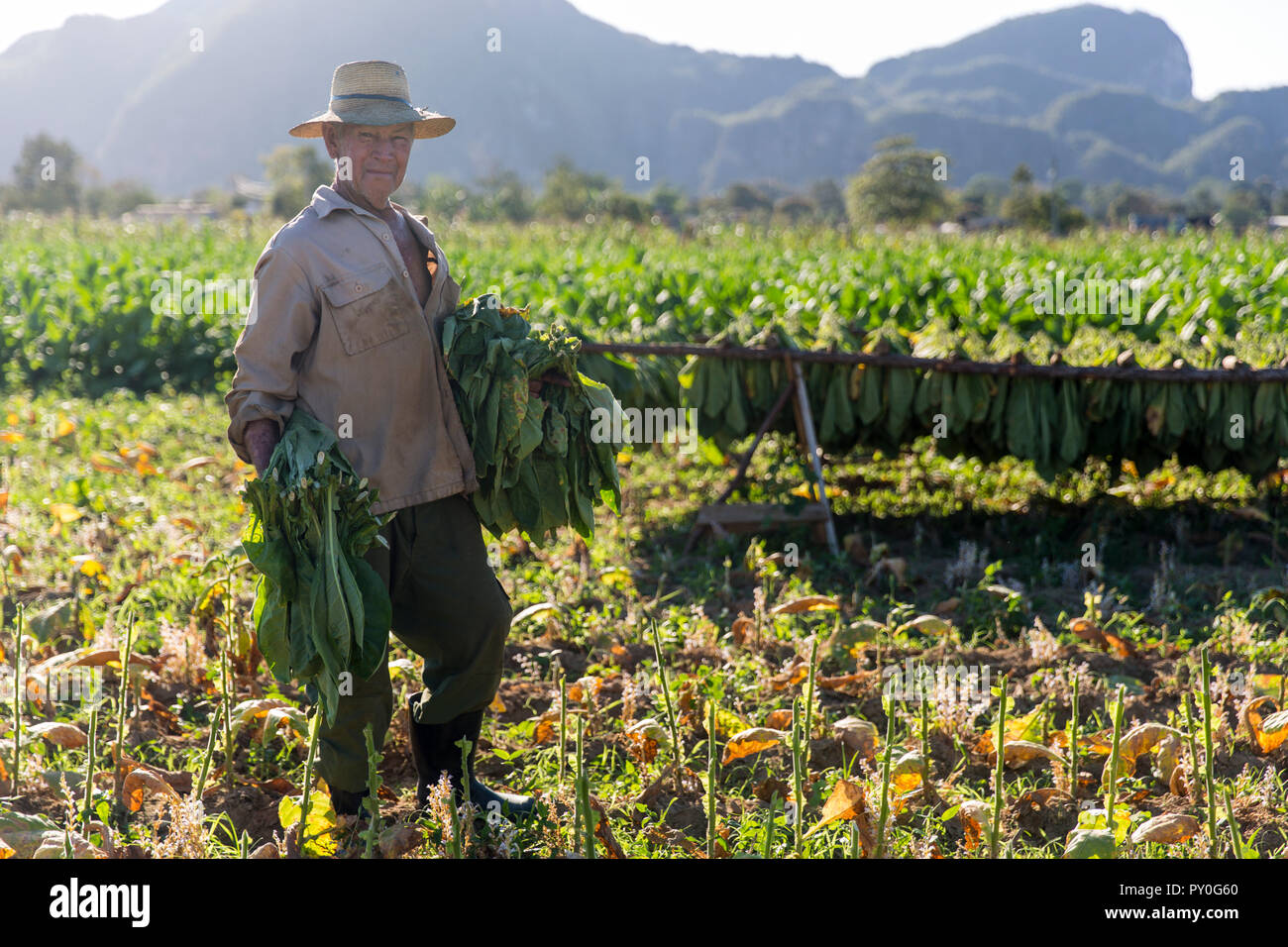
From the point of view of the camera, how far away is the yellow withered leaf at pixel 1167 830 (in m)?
2.42

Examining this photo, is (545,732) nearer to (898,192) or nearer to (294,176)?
(898,192)

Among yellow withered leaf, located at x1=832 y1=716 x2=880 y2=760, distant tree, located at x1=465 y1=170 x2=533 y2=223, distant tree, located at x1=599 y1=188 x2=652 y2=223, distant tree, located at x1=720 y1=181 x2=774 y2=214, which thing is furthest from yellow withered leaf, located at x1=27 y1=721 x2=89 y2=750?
distant tree, located at x1=720 y1=181 x2=774 y2=214

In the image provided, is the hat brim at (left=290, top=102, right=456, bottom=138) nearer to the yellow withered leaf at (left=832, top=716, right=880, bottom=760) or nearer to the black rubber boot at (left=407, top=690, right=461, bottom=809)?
the black rubber boot at (left=407, top=690, right=461, bottom=809)

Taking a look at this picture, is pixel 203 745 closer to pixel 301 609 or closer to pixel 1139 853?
pixel 301 609

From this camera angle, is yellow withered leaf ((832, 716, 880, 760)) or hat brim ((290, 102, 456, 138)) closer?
hat brim ((290, 102, 456, 138))

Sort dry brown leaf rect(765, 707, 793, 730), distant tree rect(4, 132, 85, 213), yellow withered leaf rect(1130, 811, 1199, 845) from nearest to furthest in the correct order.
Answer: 1. yellow withered leaf rect(1130, 811, 1199, 845)
2. dry brown leaf rect(765, 707, 793, 730)
3. distant tree rect(4, 132, 85, 213)

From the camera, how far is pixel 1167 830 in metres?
2.43

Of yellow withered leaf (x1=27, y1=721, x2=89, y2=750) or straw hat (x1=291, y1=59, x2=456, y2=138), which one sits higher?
straw hat (x1=291, y1=59, x2=456, y2=138)

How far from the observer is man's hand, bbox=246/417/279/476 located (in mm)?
2496

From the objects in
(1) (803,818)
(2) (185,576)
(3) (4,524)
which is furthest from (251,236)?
(1) (803,818)

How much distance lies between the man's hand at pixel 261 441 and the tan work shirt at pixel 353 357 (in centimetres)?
2

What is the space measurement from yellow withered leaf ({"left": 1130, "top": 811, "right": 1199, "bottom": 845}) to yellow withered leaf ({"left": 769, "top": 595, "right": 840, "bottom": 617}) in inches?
66.2

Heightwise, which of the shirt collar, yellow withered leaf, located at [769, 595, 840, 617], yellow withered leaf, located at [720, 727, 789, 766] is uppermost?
the shirt collar

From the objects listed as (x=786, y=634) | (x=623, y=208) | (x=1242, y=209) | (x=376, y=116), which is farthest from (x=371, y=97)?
(x=1242, y=209)
